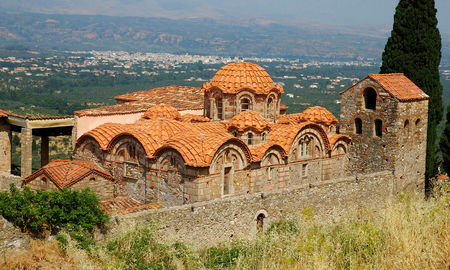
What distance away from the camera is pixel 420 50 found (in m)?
23.4

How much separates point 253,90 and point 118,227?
9238mm

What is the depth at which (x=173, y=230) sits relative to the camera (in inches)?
588

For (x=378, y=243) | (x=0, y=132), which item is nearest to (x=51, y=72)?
(x=0, y=132)

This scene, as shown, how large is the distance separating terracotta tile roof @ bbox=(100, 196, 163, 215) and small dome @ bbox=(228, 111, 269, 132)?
3.93 m

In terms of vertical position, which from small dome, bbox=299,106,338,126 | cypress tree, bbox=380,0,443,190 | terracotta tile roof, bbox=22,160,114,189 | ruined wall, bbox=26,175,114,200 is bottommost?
ruined wall, bbox=26,175,114,200

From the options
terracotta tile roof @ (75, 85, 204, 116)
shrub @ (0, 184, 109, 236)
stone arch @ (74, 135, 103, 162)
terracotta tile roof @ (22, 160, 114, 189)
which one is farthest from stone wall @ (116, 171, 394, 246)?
terracotta tile roof @ (75, 85, 204, 116)

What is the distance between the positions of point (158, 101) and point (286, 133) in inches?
323

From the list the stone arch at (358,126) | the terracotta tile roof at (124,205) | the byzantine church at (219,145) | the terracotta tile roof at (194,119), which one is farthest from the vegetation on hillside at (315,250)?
the stone arch at (358,126)

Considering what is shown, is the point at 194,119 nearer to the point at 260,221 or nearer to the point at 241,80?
the point at 241,80

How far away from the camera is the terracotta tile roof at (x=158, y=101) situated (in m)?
23.7

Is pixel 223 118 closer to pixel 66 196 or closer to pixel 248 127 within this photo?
pixel 248 127

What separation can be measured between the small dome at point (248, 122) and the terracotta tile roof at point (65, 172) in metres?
4.71

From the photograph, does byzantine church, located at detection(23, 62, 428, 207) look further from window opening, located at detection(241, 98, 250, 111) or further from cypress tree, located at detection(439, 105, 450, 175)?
cypress tree, located at detection(439, 105, 450, 175)

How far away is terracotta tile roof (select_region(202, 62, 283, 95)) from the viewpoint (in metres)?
21.9
